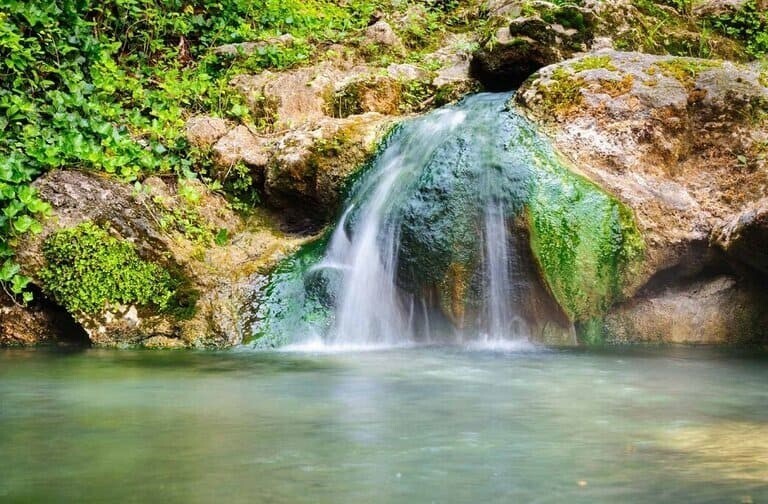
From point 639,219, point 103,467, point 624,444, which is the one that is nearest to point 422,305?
→ point 639,219

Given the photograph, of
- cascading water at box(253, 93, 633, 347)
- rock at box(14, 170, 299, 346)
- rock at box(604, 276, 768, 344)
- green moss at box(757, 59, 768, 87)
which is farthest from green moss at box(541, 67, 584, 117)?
rock at box(14, 170, 299, 346)

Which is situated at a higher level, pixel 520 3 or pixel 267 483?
pixel 520 3

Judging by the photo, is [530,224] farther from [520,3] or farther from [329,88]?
[520,3]

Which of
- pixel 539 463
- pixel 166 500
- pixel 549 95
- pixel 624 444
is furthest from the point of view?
pixel 549 95


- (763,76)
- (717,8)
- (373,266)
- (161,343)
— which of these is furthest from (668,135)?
(161,343)

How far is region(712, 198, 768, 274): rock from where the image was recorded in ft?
19.0

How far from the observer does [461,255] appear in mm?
6391

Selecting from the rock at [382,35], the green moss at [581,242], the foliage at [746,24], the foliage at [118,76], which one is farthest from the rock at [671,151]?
the foliage at [118,76]

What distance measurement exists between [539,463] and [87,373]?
3200 mm

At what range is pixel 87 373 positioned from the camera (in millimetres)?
5082

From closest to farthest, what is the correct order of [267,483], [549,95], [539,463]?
[267,483], [539,463], [549,95]

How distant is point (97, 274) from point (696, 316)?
465cm

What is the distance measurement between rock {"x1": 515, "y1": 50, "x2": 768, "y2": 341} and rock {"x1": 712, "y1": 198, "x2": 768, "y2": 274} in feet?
0.22

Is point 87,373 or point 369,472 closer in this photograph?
point 369,472
